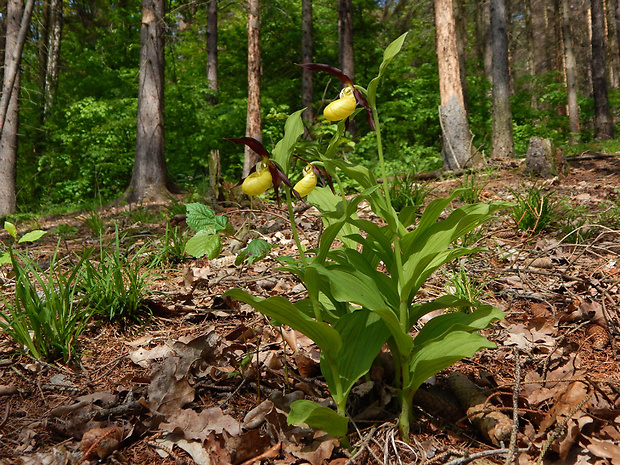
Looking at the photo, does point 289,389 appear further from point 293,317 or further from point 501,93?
point 501,93

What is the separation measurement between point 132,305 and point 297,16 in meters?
13.4

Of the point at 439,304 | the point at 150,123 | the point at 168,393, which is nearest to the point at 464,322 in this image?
the point at 439,304

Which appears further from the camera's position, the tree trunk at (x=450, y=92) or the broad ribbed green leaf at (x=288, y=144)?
the tree trunk at (x=450, y=92)

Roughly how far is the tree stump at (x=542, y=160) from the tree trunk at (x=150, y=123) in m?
5.50

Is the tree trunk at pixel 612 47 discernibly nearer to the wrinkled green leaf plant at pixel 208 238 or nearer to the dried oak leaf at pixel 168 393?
the wrinkled green leaf plant at pixel 208 238

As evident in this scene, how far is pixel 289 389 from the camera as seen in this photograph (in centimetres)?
164

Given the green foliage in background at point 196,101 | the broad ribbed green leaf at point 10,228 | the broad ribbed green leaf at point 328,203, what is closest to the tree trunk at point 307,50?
the green foliage in background at point 196,101

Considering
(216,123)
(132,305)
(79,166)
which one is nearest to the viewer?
(132,305)

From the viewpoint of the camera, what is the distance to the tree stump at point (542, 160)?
192 inches

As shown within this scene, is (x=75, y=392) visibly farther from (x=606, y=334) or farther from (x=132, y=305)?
(x=606, y=334)

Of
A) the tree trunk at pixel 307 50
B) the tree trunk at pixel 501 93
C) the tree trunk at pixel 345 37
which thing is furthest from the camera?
the tree trunk at pixel 307 50

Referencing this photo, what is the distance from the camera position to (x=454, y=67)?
19.8ft

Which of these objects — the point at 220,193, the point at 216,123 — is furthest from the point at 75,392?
the point at 216,123

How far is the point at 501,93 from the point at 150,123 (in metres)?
6.02
